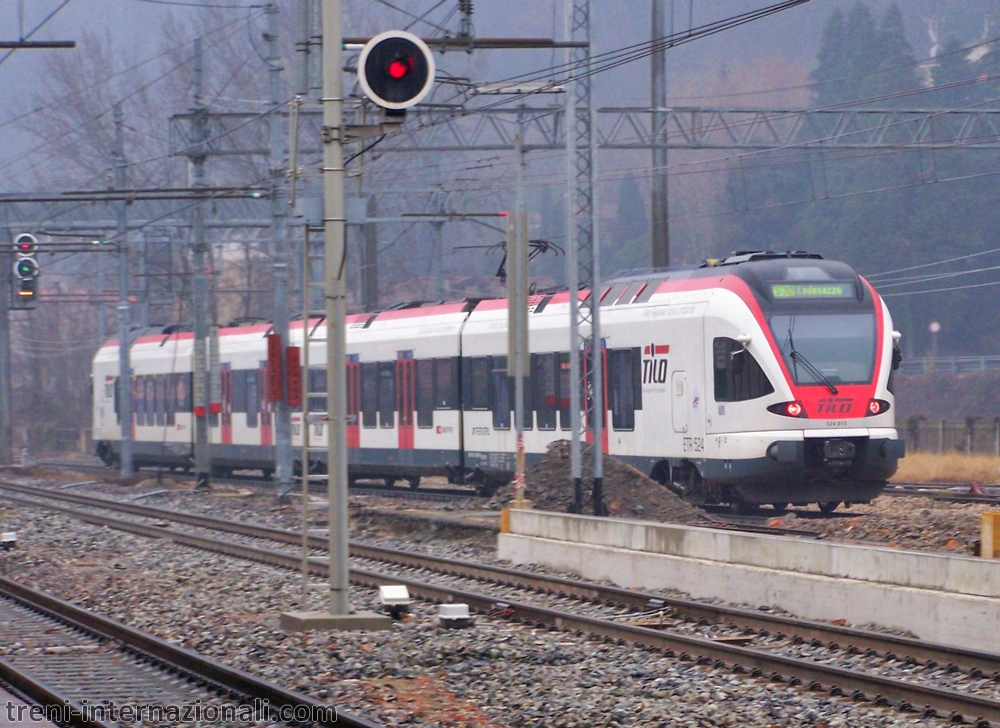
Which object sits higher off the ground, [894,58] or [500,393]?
[894,58]

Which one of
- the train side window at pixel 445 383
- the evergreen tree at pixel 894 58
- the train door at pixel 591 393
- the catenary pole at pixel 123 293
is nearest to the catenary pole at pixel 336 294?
the train door at pixel 591 393

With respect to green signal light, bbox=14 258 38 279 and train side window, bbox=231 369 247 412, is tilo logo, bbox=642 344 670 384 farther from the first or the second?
green signal light, bbox=14 258 38 279

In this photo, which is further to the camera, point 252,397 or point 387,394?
point 252,397

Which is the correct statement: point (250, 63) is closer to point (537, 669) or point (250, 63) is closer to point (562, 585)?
point (562, 585)

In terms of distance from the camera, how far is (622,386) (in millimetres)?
23484

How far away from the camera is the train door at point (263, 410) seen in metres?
34.5

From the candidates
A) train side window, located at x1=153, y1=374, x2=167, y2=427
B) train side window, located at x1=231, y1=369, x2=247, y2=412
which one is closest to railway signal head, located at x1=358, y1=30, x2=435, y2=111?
train side window, located at x1=231, y1=369, x2=247, y2=412

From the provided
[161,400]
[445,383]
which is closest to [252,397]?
[161,400]

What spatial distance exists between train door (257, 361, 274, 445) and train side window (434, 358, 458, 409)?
682 cm

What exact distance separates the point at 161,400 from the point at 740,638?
103ft

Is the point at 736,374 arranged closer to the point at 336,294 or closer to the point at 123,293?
the point at 336,294

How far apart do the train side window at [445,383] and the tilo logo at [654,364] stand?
617cm

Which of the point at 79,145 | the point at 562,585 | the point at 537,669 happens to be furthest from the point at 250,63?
the point at 537,669

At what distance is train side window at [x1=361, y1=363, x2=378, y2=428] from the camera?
31.1m
